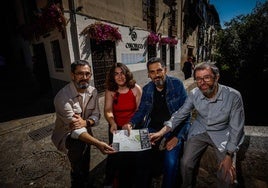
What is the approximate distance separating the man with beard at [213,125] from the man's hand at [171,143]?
14 centimetres

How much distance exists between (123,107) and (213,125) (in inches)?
55.2

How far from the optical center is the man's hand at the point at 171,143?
86.7 inches

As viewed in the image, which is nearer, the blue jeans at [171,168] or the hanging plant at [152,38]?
the blue jeans at [171,168]

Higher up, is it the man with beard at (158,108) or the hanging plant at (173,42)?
the hanging plant at (173,42)

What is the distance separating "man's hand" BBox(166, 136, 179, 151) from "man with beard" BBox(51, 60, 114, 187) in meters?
1.02

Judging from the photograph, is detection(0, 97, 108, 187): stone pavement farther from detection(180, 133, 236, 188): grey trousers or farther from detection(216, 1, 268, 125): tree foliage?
detection(216, 1, 268, 125): tree foliage

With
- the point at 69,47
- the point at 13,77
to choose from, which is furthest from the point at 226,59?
the point at 13,77

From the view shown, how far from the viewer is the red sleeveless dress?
109 inches

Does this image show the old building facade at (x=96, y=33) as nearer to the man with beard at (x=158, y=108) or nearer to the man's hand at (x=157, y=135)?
the man with beard at (x=158, y=108)

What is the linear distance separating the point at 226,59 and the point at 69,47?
9.39m

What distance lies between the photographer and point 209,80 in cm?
→ 201

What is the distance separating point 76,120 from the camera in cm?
219

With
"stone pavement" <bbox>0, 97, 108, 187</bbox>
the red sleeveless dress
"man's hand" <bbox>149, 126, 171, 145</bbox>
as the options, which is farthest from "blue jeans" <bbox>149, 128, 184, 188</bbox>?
"stone pavement" <bbox>0, 97, 108, 187</bbox>

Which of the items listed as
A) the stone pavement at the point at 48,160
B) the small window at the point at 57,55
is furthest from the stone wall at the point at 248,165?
the small window at the point at 57,55
